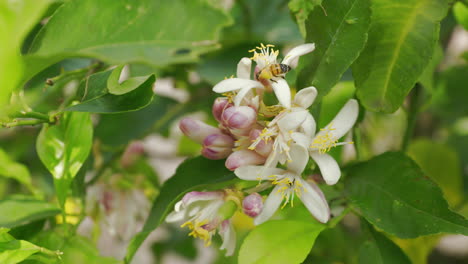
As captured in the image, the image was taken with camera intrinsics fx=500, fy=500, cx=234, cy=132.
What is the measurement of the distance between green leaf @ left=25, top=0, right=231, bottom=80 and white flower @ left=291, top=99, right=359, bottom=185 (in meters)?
0.18

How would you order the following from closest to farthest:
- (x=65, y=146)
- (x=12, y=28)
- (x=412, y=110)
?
(x=12, y=28)
(x=65, y=146)
(x=412, y=110)

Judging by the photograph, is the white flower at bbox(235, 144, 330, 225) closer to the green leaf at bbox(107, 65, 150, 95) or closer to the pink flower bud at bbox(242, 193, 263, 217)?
the pink flower bud at bbox(242, 193, 263, 217)

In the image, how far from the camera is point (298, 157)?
1.73ft

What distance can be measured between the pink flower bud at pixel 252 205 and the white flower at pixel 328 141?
7 cm

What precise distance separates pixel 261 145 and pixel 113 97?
168 mm

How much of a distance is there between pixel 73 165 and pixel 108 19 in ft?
0.59

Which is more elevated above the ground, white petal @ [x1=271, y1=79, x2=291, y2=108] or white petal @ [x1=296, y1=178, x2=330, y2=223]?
white petal @ [x1=271, y1=79, x2=291, y2=108]

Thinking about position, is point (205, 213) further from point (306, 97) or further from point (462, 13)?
point (462, 13)

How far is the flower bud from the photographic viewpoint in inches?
21.5

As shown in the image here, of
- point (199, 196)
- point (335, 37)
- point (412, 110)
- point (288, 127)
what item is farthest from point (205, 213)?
point (412, 110)

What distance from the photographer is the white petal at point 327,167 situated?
0.52 meters

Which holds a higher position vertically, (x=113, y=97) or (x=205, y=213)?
(x=113, y=97)

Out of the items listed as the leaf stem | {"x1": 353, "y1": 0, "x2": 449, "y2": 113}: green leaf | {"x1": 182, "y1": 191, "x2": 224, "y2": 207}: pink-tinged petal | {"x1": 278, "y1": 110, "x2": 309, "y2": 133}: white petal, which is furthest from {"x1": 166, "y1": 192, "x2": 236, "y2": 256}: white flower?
the leaf stem

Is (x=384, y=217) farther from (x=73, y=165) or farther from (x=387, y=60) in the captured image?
(x=73, y=165)
